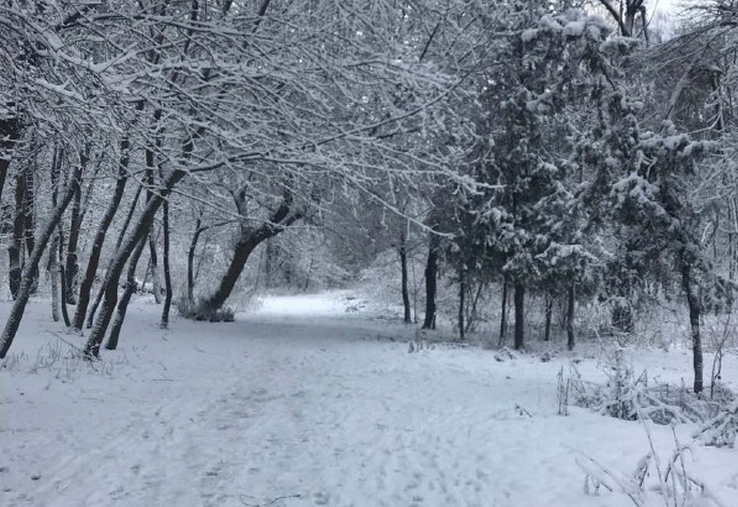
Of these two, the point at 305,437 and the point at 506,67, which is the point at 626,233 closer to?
the point at 305,437

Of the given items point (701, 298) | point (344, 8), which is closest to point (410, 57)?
point (344, 8)

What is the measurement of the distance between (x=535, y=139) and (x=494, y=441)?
11.6 m

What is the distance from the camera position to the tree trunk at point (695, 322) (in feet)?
29.1

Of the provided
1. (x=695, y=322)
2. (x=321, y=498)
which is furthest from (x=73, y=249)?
(x=695, y=322)

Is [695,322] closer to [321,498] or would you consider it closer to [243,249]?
[321,498]

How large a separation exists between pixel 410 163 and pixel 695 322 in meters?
5.20

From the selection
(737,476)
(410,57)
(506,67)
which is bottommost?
(737,476)

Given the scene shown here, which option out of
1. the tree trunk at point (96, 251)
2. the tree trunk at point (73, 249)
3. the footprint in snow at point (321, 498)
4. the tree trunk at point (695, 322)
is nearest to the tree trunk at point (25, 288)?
the tree trunk at point (96, 251)

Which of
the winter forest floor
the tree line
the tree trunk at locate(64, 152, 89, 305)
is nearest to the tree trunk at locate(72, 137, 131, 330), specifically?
the tree line

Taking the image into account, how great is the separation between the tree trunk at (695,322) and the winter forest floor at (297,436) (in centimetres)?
220

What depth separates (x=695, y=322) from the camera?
905cm

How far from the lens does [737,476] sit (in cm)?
438

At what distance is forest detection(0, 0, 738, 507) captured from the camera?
4.89m

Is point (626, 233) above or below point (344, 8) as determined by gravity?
below
